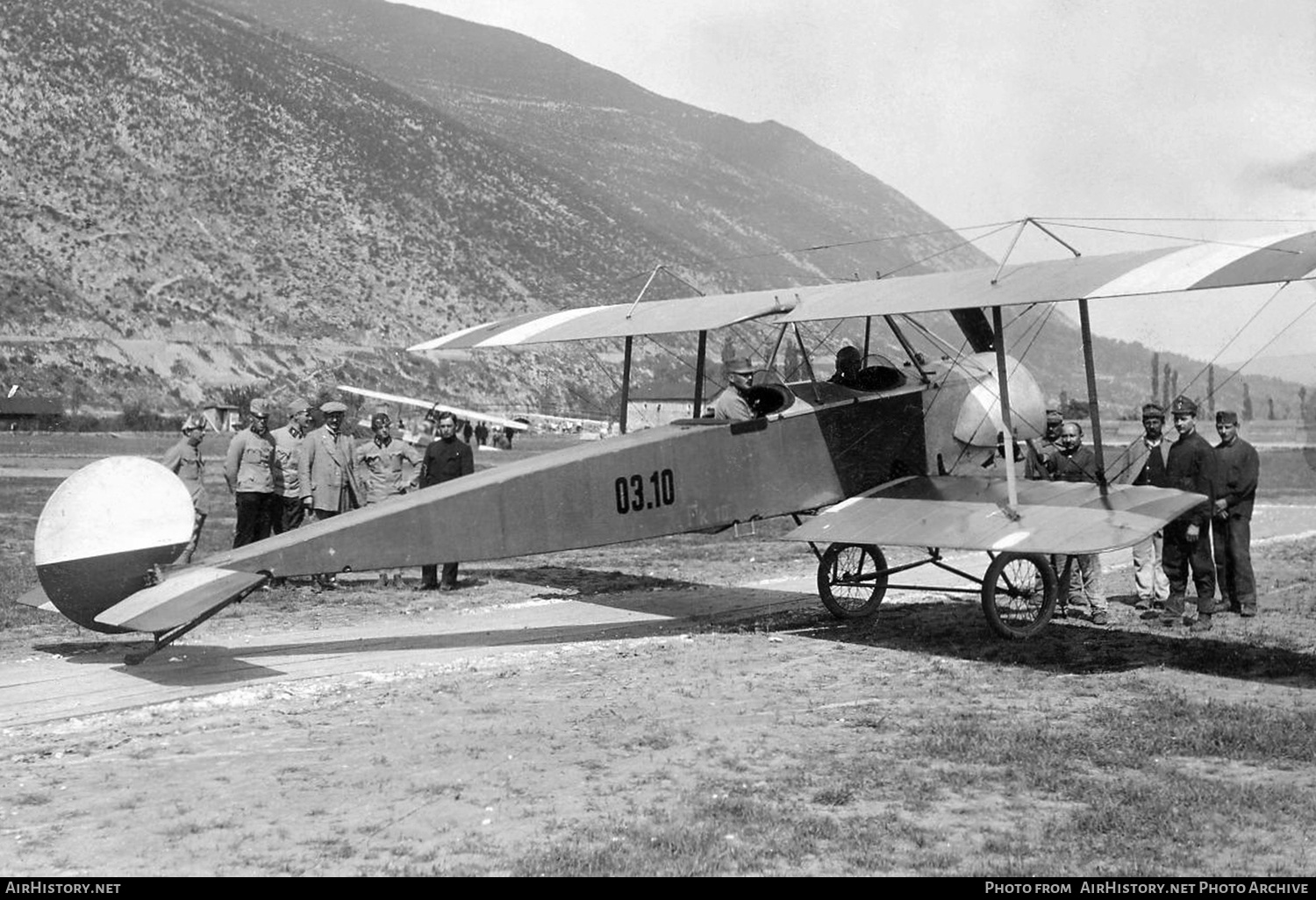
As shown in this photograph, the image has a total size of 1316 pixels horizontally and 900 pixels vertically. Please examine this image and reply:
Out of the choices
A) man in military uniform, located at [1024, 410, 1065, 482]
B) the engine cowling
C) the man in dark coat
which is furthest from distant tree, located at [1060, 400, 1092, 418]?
the man in dark coat

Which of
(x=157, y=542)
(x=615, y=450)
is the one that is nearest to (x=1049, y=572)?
(x=615, y=450)

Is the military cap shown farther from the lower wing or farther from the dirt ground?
the lower wing

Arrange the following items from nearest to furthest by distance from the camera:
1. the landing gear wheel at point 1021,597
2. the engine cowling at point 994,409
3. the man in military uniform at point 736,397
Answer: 1. the landing gear wheel at point 1021,597
2. the man in military uniform at point 736,397
3. the engine cowling at point 994,409

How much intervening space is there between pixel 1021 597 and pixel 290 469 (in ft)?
26.2

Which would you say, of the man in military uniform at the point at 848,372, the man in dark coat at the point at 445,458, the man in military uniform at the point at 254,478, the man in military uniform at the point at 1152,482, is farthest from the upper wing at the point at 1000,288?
the man in military uniform at the point at 254,478

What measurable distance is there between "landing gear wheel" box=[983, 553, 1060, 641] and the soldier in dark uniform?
52.1 inches

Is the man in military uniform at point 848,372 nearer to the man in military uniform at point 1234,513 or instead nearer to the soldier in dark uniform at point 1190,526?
the soldier in dark uniform at point 1190,526

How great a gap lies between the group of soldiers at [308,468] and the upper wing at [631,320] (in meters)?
1.10

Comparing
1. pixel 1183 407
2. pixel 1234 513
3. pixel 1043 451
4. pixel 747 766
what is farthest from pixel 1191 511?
pixel 747 766

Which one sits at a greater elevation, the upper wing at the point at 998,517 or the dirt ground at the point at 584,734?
the upper wing at the point at 998,517

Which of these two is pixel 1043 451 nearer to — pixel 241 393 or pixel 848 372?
pixel 848 372

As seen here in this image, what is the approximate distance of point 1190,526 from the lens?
483 inches

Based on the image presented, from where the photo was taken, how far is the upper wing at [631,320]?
11.8 m

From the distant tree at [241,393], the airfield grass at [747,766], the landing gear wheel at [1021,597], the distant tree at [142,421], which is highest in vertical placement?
the distant tree at [241,393]
